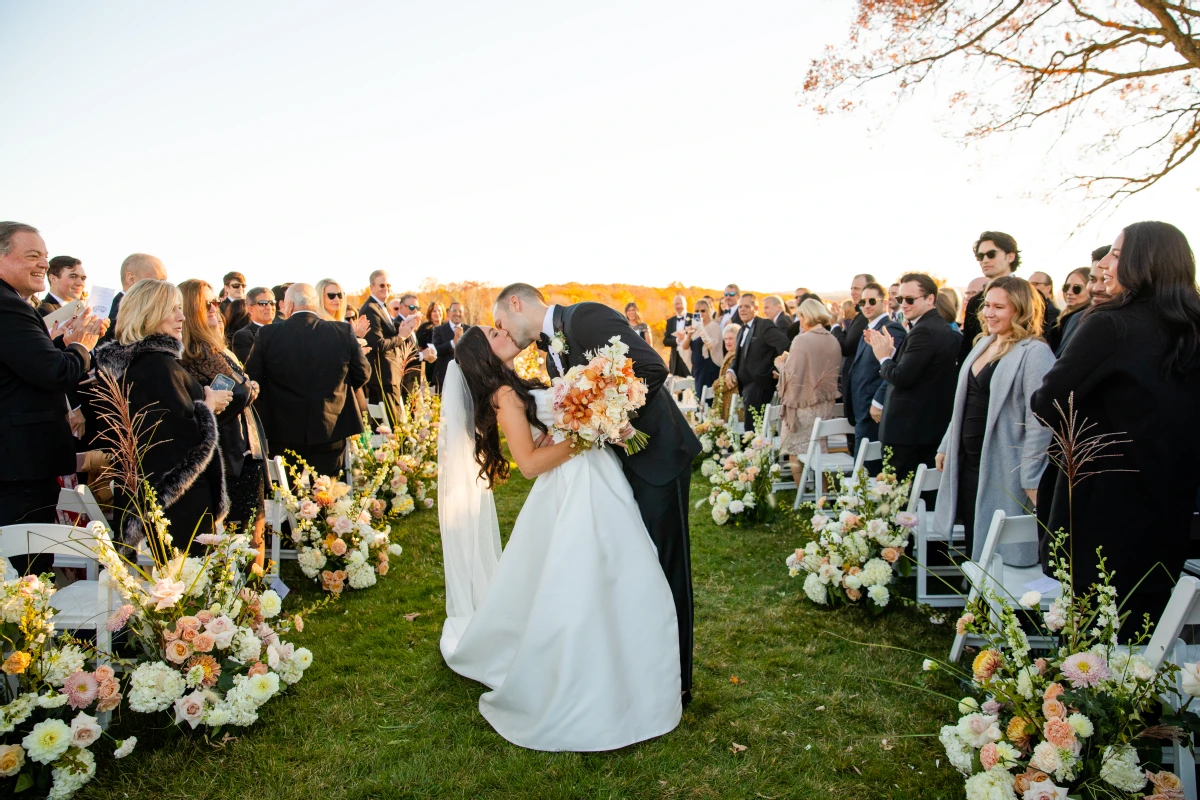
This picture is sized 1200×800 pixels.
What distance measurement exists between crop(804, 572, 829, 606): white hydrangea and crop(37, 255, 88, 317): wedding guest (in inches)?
248

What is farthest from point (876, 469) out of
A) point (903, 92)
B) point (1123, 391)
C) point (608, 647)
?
point (903, 92)

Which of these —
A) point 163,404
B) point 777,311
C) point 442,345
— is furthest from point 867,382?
point 442,345

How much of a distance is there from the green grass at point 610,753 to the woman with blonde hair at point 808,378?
141 inches

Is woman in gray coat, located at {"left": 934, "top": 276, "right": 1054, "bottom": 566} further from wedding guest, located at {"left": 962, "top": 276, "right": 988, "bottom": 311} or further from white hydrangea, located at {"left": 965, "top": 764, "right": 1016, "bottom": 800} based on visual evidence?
white hydrangea, located at {"left": 965, "top": 764, "right": 1016, "bottom": 800}

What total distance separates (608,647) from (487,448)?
1482 mm

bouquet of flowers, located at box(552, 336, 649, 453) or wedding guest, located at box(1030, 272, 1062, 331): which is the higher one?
wedding guest, located at box(1030, 272, 1062, 331)

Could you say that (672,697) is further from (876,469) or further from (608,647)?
(876,469)

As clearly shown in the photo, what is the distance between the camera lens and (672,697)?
4.04 m

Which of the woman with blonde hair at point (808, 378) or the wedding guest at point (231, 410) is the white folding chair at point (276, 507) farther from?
the woman with blonde hair at point (808, 378)

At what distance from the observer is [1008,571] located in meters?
4.57

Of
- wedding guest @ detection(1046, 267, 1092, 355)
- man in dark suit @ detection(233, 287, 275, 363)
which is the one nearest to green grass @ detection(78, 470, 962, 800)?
wedding guest @ detection(1046, 267, 1092, 355)

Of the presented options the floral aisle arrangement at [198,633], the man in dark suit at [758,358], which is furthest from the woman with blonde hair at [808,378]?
the floral aisle arrangement at [198,633]

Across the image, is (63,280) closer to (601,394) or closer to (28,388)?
(28,388)

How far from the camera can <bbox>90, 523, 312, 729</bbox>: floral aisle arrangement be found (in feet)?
12.0
